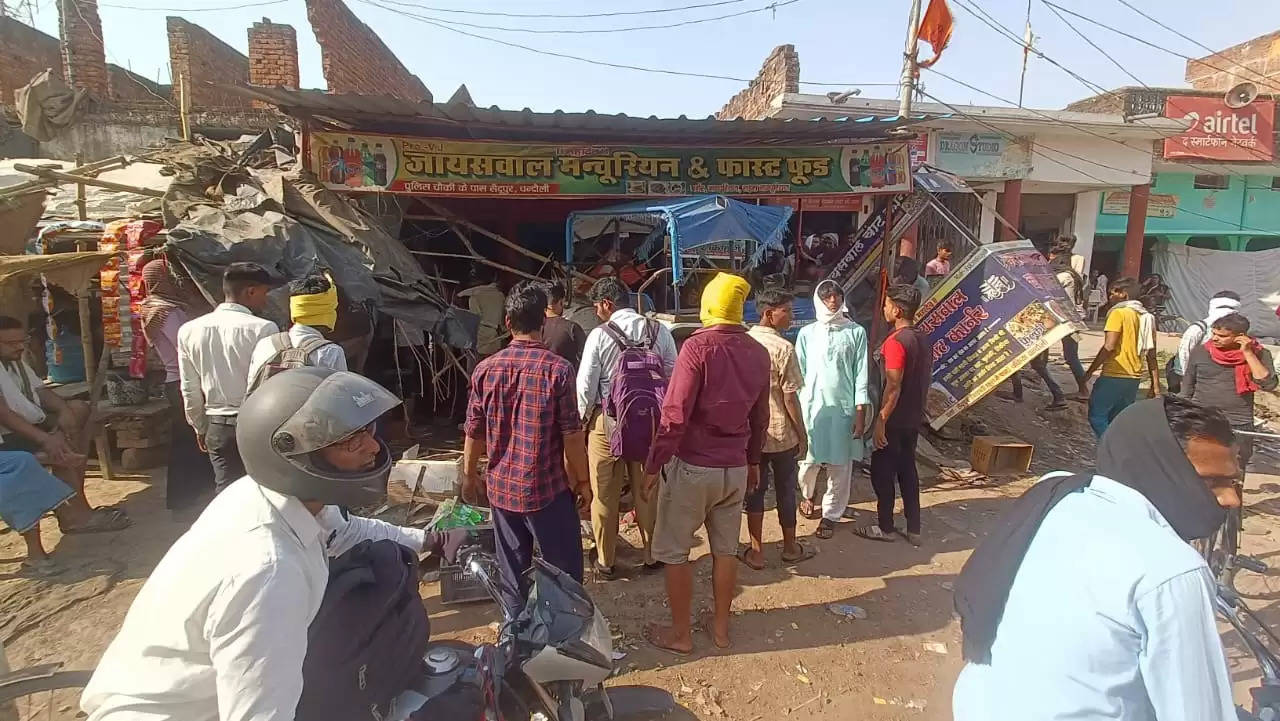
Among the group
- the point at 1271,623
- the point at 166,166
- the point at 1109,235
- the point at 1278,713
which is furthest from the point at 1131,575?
the point at 1109,235

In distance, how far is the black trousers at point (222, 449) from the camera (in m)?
3.86

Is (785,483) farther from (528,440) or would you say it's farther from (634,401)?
(528,440)

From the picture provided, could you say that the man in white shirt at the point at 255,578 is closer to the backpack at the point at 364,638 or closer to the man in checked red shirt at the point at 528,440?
the backpack at the point at 364,638

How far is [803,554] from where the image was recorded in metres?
4.53

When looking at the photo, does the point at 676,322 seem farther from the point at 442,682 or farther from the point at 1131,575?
the point at 1131,575

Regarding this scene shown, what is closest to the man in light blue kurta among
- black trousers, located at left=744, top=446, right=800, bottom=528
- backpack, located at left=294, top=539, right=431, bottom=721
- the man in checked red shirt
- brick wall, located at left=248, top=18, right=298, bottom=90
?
black trousers, located at left=744, top=446, right=800, bottom=528

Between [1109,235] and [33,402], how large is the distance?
63.1 ft

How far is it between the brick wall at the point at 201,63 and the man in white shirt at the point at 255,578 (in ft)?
35.4

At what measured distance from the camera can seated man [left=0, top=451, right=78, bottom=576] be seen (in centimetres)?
392

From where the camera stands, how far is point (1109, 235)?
15477 millimetres

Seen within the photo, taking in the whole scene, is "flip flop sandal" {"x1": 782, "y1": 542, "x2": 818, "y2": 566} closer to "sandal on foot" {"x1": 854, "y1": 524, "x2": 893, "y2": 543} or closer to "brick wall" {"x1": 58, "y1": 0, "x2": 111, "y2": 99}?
"sandal on foot" {"x1": 854, "y1": 524, "x2": 893, "y2": 543}

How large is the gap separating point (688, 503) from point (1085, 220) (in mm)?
15544

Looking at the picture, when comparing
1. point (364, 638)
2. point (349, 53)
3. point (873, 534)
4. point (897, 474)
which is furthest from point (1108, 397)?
point (349, 53)

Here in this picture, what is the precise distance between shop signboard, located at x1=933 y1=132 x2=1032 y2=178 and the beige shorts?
459 inches
